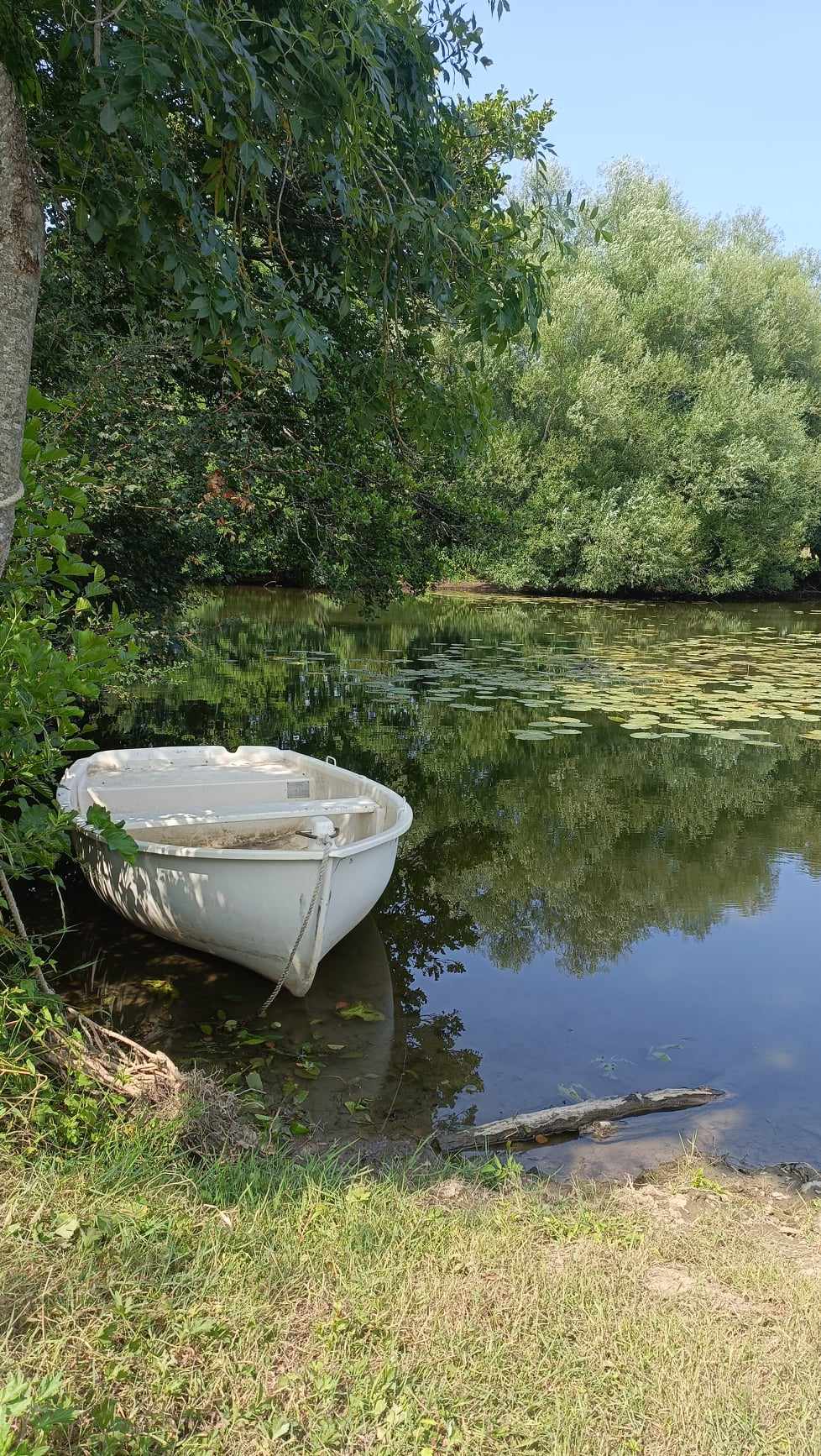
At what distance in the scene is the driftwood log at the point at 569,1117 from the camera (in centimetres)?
371

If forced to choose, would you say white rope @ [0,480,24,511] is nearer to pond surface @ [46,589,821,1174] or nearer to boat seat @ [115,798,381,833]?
pond surface @ [46,589,821,1174]

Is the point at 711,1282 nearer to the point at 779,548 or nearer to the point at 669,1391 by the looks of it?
the point at 669,1391

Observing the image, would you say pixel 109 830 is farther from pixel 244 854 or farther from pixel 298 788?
pixel 298 788

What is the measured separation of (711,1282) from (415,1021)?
2365 millimetres

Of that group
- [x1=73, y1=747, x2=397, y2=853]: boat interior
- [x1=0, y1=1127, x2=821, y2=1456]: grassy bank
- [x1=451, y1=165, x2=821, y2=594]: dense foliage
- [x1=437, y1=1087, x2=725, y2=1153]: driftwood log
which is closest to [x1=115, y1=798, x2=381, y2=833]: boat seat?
[x1=73, y1=747, x2=397, y2=853]: boat interior

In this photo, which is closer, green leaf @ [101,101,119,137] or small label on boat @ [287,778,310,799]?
green leaf @ [101,101,119,137]

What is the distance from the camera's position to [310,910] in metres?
4.58

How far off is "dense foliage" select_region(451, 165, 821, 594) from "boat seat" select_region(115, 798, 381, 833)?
61.9ft

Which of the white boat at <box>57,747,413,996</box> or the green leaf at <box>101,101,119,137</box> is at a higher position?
the green leaf at <box>101,101,119,137</box>

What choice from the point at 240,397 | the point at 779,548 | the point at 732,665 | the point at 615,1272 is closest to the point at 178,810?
the point at 240,397

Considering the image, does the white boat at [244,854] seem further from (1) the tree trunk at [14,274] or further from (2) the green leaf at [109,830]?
(1) the tree trunk at [14,274]

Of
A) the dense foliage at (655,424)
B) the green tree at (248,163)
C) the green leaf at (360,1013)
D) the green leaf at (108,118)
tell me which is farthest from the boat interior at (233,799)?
the dense foliage at (655,424)

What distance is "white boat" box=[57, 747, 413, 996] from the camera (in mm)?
4582

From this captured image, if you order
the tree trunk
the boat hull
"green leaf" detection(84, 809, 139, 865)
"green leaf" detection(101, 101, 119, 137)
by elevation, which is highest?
"green leaf" detection(101, 101, 119, 137)
